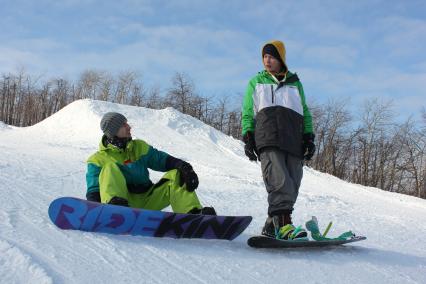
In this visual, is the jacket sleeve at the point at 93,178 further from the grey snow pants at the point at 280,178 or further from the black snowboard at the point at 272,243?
the grey snow pants at the point at 280,178

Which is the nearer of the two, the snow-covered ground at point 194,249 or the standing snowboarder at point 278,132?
the snow-covered ground at point 194,249

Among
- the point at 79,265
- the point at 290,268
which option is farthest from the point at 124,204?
the point at 290,268

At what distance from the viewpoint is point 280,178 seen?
148 inches

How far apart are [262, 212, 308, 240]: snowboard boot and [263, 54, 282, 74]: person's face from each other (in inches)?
56.0

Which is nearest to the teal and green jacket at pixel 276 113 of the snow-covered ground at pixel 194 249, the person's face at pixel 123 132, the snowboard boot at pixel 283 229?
the snowboard boot at pixel 283 229

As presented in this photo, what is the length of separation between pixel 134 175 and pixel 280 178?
4.35 ft

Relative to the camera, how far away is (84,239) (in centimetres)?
298

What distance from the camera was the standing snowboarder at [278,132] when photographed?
3756mm

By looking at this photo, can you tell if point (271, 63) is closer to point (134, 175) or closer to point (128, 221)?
point (134, 175)

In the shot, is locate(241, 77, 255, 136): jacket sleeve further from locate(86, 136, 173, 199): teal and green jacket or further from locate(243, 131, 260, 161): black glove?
locate(86, 136, 173, 199): teal and green jacket

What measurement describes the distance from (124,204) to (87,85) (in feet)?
211

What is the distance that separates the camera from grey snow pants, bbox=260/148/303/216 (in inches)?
147

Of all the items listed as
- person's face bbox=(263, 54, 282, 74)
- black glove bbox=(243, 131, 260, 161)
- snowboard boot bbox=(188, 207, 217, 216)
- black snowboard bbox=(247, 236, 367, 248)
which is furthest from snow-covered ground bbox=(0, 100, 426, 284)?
person's face bbox=(263, 54, 282, 74)

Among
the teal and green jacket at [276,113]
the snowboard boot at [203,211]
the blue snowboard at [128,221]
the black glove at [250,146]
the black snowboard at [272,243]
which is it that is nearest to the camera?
the blue snowboard at [128,221]
